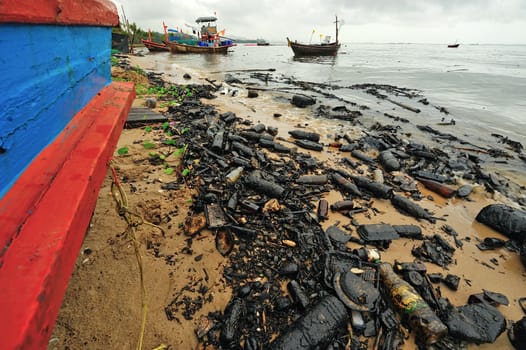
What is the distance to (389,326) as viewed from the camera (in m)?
2.17

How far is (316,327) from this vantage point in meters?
1.95

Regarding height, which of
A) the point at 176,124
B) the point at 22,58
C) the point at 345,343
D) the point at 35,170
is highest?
the point at 22,58

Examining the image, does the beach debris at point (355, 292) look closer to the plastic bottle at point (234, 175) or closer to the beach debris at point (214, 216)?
the beach debris at point (214, 216)

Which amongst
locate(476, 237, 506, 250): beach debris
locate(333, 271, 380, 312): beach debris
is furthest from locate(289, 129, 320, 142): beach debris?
locate(333, 271, 380, 312): beach debris

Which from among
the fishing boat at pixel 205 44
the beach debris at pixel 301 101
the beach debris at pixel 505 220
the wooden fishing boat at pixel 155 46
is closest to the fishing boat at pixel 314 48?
the fishing boat at pixel 205 44

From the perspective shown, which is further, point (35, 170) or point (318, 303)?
point (318, 303)

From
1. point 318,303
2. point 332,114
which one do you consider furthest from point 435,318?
point 332,114

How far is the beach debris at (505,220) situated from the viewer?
11.6 ft

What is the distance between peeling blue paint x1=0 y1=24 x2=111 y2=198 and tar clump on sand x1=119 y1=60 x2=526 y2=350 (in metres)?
1.74

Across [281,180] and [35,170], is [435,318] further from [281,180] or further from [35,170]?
[35,170]

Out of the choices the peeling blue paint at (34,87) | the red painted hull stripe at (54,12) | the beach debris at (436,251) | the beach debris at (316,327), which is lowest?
the beach debris at (436,251)

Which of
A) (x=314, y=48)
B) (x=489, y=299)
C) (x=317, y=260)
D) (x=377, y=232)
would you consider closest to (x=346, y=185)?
(x=377, y=232)

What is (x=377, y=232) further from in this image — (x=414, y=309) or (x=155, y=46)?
(x=155, y=46)

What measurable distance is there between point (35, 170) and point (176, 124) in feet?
18.0
